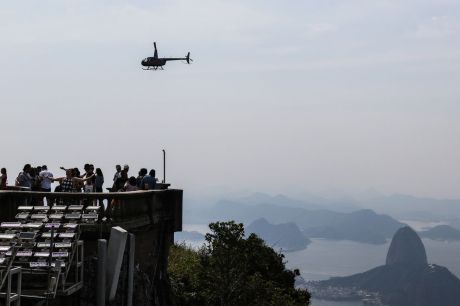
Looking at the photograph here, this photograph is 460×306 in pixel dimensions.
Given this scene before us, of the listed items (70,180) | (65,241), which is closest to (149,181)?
(70,180)

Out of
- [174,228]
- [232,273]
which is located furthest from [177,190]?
[232,273]

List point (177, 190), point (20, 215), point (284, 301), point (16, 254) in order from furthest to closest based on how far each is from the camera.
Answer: point (284, 301), point (177, 190), point (20, 215), point (16, 254)

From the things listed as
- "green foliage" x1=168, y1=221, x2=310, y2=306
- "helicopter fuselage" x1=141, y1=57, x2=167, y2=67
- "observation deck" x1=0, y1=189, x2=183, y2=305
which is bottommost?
"green foliage" x1=168, y1=221, x2=310, y2=306

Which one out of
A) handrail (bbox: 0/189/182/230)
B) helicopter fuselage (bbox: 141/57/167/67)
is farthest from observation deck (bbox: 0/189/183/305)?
helicopter fuselage (bbox: 141/57/167/67)

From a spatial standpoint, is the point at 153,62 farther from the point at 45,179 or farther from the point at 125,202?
the point at 125,202

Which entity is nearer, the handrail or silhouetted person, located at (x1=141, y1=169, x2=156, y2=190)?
the handrail

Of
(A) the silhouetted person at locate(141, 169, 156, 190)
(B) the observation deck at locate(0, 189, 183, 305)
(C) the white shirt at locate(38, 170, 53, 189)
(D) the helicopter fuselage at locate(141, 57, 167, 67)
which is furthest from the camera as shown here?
(D) the helicopter fuselage at locate(141, 57, 167, 67)

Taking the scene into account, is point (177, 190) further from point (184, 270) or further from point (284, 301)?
point (284, 301)

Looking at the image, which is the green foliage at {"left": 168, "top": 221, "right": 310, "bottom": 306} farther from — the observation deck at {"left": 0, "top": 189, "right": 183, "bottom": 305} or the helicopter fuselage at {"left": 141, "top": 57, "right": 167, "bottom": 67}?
the helicopter fuselage at {"left": 141, "top": 57, "right": 167, "bottom": 67}
